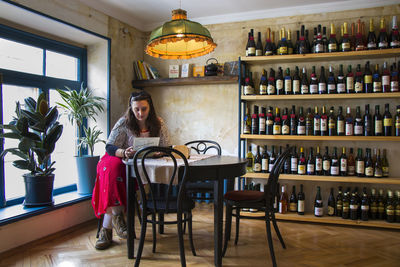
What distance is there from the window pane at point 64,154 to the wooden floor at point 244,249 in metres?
0.63

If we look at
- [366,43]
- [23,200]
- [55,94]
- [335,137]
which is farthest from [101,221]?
[366,43]

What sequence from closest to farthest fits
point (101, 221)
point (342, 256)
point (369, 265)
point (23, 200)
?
point (369, 265) → point (342, 256) → point (101, 221) → point (23, 200)

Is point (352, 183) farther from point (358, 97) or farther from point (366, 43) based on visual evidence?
point (366, 43)

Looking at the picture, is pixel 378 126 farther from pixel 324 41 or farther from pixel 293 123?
pixel 324 41

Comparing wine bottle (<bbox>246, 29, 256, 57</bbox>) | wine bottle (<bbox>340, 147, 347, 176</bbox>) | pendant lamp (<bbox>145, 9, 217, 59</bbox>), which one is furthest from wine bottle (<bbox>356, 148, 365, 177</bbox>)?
pendant lamp (<bbox>145, 9, 217, 59</bbox>)

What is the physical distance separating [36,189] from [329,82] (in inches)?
124

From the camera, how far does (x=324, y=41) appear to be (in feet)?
11.7

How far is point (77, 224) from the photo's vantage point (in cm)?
328

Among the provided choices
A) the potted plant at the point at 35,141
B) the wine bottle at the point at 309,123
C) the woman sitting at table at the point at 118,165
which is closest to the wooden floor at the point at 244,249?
the woman sitting at table at the point at 118,165

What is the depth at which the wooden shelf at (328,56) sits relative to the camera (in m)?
3.29

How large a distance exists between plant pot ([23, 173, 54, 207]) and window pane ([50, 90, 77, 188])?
0.67 meters

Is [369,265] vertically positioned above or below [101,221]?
below

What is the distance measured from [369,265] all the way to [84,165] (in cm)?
276

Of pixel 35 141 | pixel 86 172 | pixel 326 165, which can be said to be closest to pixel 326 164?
pixel 326 165
